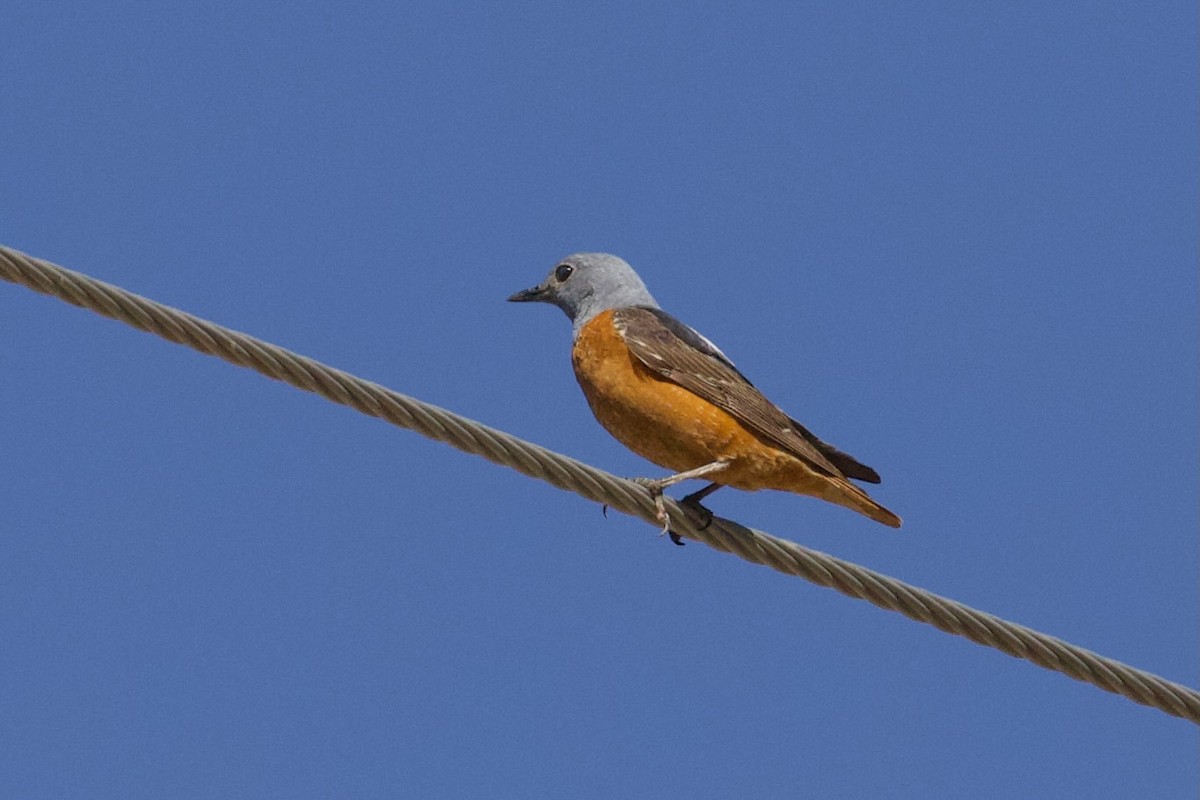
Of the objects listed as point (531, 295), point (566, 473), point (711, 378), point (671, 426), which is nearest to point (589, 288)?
point (531, 295)

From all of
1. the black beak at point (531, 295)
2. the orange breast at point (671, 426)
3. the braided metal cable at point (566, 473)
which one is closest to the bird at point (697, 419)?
the orange breast at point (671, 426)

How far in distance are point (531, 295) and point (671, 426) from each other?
7.09 ft

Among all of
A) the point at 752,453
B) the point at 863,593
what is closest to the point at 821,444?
the point at 752,453

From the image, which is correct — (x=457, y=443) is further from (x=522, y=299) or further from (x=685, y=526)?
(x=522, y=299)

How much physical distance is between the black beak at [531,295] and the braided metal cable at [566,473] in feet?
9.25

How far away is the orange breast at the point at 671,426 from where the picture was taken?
8.18 m

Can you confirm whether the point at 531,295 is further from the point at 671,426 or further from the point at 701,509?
the point at 701,509

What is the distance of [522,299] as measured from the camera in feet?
33.3

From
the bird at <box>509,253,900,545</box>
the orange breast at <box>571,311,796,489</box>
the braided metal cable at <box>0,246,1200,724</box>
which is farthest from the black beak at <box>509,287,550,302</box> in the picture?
the braided metal cable at <box>0,246,1200,724</box>

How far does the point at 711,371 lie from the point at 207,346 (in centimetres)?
309

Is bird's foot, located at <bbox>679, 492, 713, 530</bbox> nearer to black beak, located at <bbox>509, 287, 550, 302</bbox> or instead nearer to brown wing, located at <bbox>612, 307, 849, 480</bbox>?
brown wing, located at <bbox>612, 307, 849, 480</bbox>

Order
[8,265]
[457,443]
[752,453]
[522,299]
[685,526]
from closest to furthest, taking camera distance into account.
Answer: [8,265]
[457,443]
[685,526]
[752,453]
[522,299]

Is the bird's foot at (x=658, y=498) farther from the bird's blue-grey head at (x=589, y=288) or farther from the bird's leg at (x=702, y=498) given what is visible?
the bird's blue-grey head at (x=589, y=288)

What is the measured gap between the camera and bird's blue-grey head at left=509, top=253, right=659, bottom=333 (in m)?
9.34
